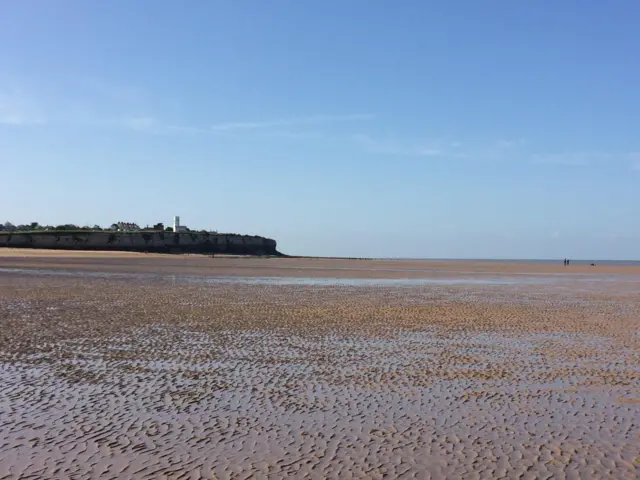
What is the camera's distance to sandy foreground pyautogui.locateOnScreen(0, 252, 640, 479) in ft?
18.4

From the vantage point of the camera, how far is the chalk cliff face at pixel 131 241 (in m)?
79.8

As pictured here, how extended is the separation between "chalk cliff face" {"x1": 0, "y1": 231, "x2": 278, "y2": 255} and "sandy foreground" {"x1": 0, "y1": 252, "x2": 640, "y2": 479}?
7010 centimetres

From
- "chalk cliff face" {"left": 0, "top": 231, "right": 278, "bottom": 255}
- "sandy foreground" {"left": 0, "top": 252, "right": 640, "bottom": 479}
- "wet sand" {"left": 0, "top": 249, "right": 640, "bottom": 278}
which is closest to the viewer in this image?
"sandy foreground" {"left": 0, "top": 252, "right": 640, "bottom": 479}

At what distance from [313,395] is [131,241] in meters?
83.3

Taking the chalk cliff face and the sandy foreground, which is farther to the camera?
the chalk cliff face

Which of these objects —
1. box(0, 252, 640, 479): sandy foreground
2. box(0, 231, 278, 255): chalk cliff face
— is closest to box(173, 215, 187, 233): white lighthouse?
box(0, 231, 278, 255): chalk cliff face

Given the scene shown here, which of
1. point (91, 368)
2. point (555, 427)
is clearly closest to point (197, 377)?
point (91, 368)

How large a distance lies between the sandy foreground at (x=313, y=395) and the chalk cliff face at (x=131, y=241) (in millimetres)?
70101

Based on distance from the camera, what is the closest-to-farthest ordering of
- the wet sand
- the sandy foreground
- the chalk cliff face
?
1. the sandy foreground
2. the wet sand
3. the chalk cliff face

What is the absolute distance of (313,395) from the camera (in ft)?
26.5

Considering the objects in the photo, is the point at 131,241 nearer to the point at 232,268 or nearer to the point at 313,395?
the point at 232,268

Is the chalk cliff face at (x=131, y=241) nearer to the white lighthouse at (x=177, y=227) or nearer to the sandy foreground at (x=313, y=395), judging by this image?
the white lighthouse at (x=177, y=227)

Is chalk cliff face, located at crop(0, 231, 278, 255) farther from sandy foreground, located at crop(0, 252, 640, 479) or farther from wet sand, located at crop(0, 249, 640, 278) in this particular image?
sandy foreground, located at crop(0, 252, 640, 479)

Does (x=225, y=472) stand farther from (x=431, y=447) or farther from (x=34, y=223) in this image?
(x=34, y=223)
